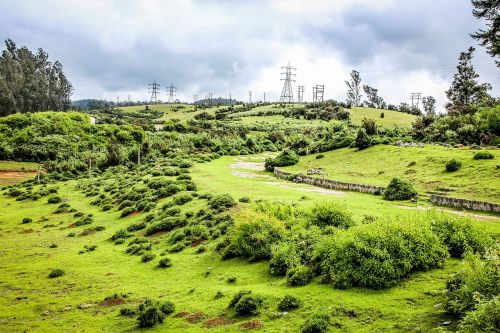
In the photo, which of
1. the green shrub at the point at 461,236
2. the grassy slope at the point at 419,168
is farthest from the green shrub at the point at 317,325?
the grassy slope at the point at 419,168

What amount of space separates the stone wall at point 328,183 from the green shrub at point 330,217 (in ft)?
39.7

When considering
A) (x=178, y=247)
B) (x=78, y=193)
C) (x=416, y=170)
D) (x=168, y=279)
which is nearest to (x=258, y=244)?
(x=168, y=279)

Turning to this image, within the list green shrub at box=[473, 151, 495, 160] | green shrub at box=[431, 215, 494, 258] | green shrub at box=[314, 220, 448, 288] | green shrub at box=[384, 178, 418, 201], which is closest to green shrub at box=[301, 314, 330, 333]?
green shrub at box=[314, 220, 448, 288]

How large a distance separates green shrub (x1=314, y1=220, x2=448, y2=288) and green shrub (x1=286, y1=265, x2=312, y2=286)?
3.02 feet

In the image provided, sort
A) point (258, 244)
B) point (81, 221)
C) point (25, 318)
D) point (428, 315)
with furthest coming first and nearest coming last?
point (81, 221)
point (258, 244)
point (25, 318)
point (428, 315)

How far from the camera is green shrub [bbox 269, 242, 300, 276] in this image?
2295 centimetres

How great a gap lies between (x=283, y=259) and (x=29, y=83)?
14676 cm

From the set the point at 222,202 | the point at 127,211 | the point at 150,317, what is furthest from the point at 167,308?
the point at 127,211

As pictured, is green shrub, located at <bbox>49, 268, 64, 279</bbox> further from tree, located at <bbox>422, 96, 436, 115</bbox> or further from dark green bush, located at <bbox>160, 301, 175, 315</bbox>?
tree, located at <bbox>422, 96, 436, 115</bbox>

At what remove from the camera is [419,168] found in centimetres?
4088

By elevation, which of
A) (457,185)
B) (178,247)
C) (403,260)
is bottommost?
(178,247)

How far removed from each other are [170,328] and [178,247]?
1237 cm

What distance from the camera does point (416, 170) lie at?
133 ft

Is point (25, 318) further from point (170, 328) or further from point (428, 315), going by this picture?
point (428, 315)
